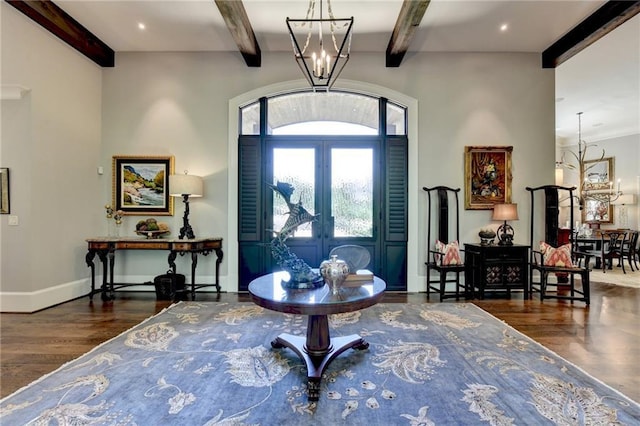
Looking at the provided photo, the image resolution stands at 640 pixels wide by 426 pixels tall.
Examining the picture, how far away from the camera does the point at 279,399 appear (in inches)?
79.3

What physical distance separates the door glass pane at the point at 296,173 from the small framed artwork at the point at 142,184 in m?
1.64

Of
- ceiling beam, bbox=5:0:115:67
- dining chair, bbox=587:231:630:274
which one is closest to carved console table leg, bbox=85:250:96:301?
ceiling beam, bbox=5:0:115:67

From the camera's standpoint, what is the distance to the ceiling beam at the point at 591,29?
3811 millimetres

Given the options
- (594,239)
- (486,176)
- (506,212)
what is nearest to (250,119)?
(486,176)

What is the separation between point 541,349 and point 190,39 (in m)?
5.70

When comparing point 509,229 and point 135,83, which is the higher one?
point 135,83

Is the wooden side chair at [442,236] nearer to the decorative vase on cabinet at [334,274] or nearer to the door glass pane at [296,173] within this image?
the door glass pane at [296,173]

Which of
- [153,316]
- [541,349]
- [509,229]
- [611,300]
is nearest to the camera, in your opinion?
[541,349]

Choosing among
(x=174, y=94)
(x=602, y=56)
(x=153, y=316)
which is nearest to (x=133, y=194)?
(x=174, y=94)

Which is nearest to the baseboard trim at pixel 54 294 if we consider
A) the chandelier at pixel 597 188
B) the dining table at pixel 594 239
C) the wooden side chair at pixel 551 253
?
the wooden side chair at pixel 551 253

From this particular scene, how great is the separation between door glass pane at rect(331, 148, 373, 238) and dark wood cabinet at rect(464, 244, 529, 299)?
1.62 meters

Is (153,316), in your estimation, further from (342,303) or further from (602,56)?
(602,56)

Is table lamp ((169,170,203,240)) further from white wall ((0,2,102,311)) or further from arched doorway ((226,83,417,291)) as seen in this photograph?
white wall ((0,2,102,311))

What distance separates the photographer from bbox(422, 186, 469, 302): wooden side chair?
183 inches
